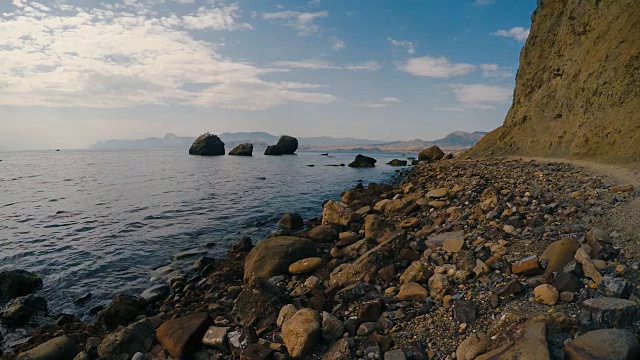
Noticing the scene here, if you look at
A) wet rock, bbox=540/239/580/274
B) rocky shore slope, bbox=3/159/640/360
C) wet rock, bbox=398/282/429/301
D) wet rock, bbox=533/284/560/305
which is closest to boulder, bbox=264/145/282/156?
rocky shore slope, bbox=3/159/640/360

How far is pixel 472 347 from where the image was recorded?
14.6ft

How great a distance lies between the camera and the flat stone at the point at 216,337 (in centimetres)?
608

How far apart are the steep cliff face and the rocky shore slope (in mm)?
14129

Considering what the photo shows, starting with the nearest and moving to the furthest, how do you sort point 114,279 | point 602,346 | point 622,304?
1. point 602,346
2. point 622,304
3. point 114,279

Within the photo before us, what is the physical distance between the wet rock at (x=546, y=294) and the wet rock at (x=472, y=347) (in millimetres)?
1159

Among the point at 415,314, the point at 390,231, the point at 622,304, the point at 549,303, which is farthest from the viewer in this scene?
the point at 390,231

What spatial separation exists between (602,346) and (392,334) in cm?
271

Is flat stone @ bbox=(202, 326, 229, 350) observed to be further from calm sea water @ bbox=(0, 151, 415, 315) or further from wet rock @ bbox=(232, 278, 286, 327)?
calm sea water @ bbox=(0, 151, 415, 315)

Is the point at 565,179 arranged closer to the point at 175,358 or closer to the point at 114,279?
the point at 175,358

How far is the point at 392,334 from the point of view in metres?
5.30

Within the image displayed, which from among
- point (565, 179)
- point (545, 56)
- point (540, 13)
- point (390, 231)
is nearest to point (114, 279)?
point (390, 231)

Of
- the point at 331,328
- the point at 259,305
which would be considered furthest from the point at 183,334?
the point at 331,328

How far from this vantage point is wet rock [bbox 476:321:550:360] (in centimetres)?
386

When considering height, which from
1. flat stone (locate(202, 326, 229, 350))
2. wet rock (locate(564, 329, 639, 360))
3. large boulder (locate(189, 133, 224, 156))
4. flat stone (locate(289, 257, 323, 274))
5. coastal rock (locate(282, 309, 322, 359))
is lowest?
flat stone (locate(202, 326, 229, 350))
